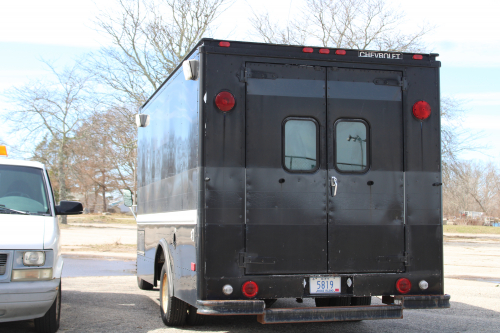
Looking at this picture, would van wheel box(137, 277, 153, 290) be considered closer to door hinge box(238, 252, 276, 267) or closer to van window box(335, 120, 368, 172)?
door hinge box(238, 252, 276, 267)

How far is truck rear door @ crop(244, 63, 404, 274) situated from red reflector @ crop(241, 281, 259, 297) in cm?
14

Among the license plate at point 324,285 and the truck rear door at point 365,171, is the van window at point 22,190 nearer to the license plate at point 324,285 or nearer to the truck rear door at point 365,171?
the license plate at point 324,285

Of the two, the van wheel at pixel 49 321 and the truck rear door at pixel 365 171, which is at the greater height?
the truck rear door at pixel 365 171

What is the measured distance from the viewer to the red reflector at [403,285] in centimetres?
605

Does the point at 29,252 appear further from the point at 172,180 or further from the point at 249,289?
the point at 249,289

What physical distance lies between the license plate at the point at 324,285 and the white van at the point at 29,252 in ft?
8.69

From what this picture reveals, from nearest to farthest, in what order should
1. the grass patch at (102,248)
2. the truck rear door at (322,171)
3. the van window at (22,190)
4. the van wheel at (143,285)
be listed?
the truck rear door at (322,171)
the van window at (22,190)
the van wheel at (143,285)
the grass patch at (102,248)

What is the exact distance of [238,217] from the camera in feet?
19.1

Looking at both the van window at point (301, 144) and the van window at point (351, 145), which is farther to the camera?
the van window at point (351, 145)

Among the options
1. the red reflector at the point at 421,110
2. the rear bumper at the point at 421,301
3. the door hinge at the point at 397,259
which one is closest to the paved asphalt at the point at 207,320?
the rear bumper at the point at 421,301

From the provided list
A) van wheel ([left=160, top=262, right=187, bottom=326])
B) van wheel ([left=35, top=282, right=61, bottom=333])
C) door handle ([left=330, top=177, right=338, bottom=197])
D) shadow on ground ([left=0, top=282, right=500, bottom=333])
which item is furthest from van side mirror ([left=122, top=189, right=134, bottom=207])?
door handle ([left=330, top=177, right=338, bottom=197])

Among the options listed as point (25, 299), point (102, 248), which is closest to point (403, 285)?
point (25, 299)

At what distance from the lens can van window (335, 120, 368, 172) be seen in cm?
616

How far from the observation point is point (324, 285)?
5930 millimetres
